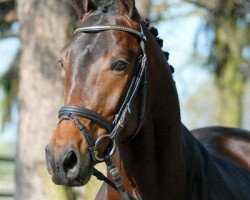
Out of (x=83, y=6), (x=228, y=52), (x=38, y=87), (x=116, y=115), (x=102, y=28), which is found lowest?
(x=116, y=115)

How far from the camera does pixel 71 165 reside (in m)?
3.03

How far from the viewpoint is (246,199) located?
13.4 feet

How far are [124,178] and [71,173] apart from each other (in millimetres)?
594

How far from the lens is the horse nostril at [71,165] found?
2.99 meters

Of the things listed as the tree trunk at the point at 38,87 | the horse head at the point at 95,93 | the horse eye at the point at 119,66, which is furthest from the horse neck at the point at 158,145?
the tree trunk at the point at 38,87

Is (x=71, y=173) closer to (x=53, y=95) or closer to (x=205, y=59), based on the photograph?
(x=53, y=95)

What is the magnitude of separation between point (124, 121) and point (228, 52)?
8.84 m

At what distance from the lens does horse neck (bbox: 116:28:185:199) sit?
137 inches

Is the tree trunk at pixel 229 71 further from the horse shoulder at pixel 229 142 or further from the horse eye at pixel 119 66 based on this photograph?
the horse eye at pixel 119 66

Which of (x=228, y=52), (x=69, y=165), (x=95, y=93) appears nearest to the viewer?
(x=69, y=165)

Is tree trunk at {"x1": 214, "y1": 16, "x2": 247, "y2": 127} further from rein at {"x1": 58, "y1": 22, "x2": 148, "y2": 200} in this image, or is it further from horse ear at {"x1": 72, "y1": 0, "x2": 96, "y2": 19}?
rein at {"x1": 58, "y1": 22, "x2": 148, "y2": 200}

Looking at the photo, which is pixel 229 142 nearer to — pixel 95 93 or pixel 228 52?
pixel 95 93

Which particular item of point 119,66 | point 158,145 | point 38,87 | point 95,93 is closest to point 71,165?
point 95,93

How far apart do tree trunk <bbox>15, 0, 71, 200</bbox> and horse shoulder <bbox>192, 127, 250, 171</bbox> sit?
1.55m
